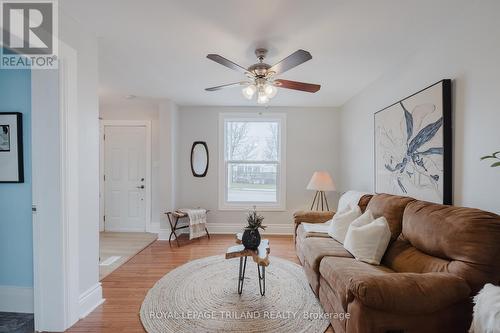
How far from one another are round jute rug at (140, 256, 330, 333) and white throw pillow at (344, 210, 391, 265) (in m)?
0.64

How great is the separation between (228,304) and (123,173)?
12.0 ft

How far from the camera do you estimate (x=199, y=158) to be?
4.89 m

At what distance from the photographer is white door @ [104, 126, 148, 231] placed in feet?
16.3

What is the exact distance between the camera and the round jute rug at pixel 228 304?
6.83 ft

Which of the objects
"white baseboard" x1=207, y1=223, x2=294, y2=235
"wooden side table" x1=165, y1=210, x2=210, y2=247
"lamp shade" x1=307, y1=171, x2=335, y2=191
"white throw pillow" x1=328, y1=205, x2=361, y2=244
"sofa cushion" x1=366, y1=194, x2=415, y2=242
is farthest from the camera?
"white baseboard" x1=207, y1=223, x2=294, y2=235

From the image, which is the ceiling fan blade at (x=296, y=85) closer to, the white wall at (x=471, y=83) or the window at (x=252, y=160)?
the white wall at (x=471, y=83)

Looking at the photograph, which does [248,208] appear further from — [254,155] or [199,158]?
[199,158]

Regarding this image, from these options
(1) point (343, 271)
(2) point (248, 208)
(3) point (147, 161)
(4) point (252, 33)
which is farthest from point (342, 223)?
(3) point (147, 161)

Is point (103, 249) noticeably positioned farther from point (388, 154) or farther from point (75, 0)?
point (388, 154)

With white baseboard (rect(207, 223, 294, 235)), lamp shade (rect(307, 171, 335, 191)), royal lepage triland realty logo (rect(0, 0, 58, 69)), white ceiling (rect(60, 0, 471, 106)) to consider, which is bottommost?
white baseboard (rect(207, 223, 294, 235))

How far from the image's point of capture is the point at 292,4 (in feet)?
5.96

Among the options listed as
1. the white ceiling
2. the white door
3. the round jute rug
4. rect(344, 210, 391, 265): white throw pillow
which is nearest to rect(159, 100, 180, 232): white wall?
the white door

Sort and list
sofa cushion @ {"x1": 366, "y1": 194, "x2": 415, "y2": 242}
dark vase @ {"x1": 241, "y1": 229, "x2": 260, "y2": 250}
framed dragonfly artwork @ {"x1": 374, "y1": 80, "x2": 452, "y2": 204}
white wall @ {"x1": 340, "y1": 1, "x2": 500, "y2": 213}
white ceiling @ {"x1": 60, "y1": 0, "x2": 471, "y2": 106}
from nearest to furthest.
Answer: white wall @ {"x1": 340, "y1": 1, "x2": 500, "y2": 213}, white ceiling @ {"x1": 60, "y1": 0, "x2": 471, "y2": 106}, framed dragonfly artwork @ {"x1": 374, "y1": 80, "x2": 452, "y2": 204}, sofa cushion @ {"x1": 366, "y1": 194, "x2": 415, "y2": 242}, dark vase @ {"x1": 241, "y1": 229, "x2": 260, "y2": 250}

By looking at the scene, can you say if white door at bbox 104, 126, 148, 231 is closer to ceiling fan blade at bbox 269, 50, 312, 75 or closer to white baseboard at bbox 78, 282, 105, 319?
white baseboard at bbox 78, 282, 105, 319
